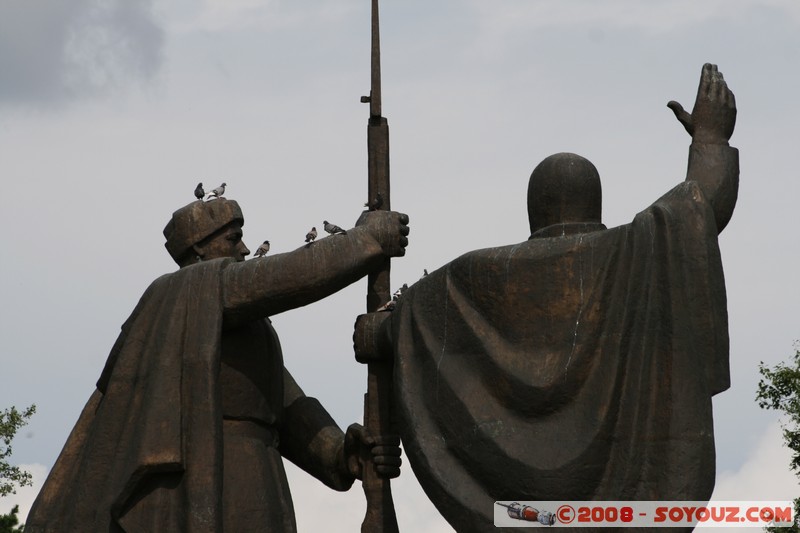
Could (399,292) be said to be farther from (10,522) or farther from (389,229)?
(10,522)

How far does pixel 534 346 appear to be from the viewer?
38.9 ft

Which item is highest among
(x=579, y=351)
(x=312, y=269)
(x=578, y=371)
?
(x=312, y=269)

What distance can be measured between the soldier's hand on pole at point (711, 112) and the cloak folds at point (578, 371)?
55 centimetres

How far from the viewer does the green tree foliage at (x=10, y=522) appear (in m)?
23.9

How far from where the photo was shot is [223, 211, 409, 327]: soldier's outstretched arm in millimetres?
12523

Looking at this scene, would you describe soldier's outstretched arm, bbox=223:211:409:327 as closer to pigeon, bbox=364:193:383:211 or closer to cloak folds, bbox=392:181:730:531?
pigeon, bbox=364:193:383:211

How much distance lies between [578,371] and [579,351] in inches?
4.7

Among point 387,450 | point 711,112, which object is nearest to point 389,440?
point 387,450

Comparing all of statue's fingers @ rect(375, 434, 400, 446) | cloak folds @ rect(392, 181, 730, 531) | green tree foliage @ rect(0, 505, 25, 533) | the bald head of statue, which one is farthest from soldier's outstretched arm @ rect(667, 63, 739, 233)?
green tree foliage @ rect(0, 505, 25, 533)

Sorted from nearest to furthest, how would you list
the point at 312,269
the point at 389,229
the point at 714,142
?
the point at 714,142, the point at 312,269, the point at 389,229

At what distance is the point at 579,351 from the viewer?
1164 centimetres

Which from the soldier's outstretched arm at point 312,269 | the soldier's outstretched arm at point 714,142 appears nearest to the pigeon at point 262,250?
the soldier's outstretched arm at point 312,269

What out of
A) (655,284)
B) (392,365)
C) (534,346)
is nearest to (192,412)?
(392,365)

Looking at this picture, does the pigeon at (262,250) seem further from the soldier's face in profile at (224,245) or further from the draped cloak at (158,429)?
the soldier's face in profile at (224,245)
